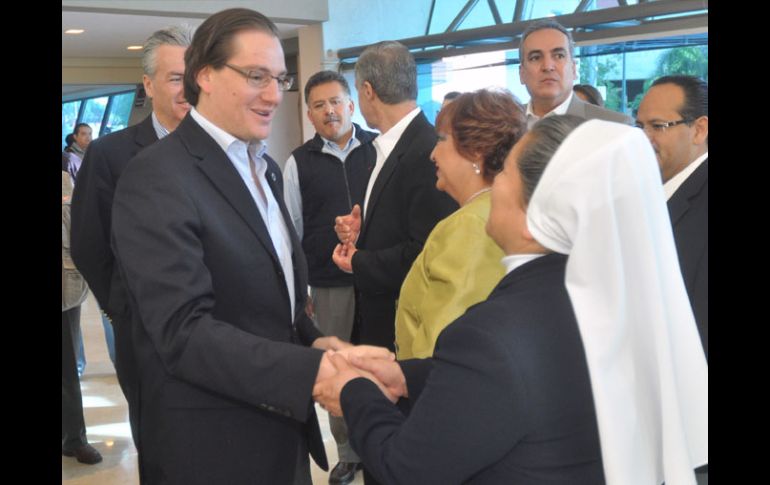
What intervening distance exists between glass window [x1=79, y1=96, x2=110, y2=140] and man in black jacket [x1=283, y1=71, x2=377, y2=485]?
1790 cm

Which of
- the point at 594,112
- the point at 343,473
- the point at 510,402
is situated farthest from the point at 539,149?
the point at 343,473

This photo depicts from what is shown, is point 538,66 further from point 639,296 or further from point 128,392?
point 639,296

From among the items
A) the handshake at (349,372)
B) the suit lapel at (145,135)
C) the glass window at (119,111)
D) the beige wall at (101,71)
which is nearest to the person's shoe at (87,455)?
the suit lapel at (145,135)

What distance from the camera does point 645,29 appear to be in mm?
7605

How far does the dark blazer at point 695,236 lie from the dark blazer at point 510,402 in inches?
36.5

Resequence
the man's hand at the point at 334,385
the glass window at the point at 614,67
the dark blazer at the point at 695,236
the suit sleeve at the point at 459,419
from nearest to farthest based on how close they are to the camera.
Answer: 1. the suit sleeve at the point at 459,419
2. the man's hand at the point at 334,385
3. the dark blazer at the point at 695,236
4. the glass window at the point at 614,67

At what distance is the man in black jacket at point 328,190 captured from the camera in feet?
15.4

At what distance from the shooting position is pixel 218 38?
2055 mm

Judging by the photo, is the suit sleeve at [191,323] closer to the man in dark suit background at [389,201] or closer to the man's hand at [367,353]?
the man's hand at [367,353]

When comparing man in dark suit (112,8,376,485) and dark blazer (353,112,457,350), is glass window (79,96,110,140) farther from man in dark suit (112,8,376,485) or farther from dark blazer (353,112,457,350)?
man in dark suit (112,8,376,485)

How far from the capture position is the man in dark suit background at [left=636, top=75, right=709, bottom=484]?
2.40 metres

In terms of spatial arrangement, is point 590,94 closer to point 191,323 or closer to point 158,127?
point 158,127
